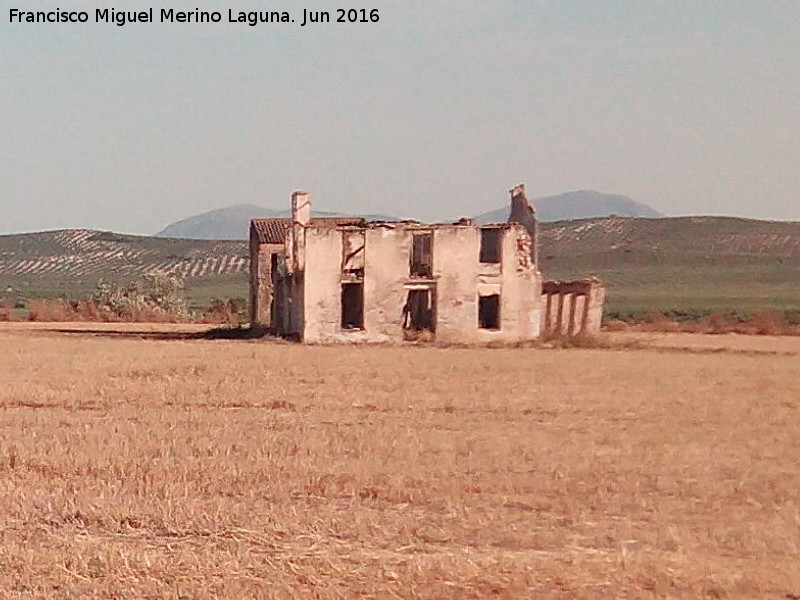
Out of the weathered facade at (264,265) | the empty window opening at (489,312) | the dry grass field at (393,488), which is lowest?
the dry grass field at (393,488)

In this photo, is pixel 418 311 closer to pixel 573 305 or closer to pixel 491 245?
pixel 491 245

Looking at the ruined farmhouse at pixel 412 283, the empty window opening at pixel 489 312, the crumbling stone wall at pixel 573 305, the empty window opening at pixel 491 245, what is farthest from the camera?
the crumbling stone wall at pixel 573 305

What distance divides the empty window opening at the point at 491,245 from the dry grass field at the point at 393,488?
18.9m

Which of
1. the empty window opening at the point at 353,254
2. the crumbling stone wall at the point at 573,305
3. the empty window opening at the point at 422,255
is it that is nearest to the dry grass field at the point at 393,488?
the empty window opening at the point at 353,254

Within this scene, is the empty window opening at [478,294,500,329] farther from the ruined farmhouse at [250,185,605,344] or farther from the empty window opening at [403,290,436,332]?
the empty window opening at [403,290,436,332]

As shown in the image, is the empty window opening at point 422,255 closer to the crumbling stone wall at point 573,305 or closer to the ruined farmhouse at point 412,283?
the ruined farmhouse at point 412,283

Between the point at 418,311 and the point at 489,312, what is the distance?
2.43 meters

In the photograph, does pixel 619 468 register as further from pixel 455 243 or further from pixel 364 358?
pixel 455 243

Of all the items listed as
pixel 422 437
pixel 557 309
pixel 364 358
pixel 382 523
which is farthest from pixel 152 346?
pixel 382 523

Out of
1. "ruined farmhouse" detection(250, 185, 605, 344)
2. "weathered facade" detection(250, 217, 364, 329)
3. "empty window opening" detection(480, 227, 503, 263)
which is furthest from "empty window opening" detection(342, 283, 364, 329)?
"weathered facade" detection(250, 217, 364, 329)

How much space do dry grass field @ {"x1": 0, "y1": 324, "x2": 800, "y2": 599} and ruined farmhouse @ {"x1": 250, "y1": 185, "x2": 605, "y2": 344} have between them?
17123 mm

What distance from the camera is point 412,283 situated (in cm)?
4603

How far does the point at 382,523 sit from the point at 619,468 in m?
4.47

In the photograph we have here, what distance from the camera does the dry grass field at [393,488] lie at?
974cm
